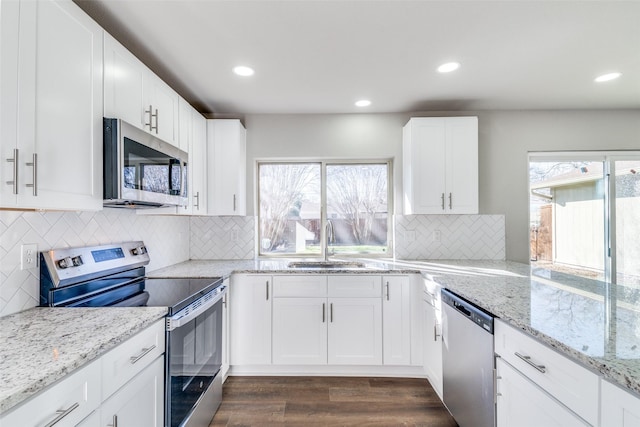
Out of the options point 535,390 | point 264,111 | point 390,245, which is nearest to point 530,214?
point 390,245

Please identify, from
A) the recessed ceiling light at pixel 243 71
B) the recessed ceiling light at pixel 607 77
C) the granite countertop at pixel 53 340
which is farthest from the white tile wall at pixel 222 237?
the recessed ceiling light at pixel 607 77

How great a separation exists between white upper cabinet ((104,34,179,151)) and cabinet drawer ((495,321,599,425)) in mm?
2195

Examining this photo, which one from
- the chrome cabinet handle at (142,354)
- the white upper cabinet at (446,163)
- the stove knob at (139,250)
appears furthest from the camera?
the white upper cabinet at (446,163)

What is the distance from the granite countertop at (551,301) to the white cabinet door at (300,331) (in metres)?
0.28

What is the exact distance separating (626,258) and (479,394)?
2.68m

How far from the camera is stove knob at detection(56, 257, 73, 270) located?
4.86 feet

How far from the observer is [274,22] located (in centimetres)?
165

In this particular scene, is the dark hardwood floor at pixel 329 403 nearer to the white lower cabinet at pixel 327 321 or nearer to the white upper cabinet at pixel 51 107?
the white lower cabinet at pixel 327 321

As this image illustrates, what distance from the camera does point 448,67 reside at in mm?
2162

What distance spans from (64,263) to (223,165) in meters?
1.57

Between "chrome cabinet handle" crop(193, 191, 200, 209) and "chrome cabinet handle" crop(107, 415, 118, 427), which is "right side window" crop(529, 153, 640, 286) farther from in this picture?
"chrome cabinet handle" crop(107, 415, 118, 427)

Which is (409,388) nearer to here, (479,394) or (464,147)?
(479,394)

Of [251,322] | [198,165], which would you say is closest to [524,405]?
[251,322]

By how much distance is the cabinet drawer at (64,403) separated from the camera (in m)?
0.75
